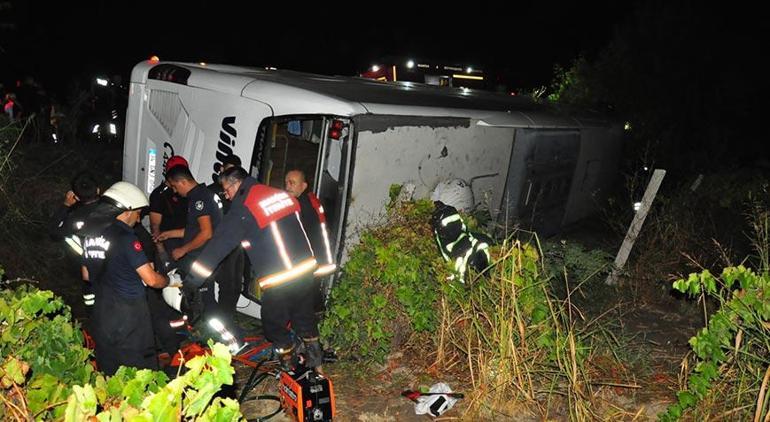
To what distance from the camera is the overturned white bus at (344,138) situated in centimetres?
482

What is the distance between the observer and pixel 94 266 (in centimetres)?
354

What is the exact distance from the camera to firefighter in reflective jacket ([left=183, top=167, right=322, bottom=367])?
427cm

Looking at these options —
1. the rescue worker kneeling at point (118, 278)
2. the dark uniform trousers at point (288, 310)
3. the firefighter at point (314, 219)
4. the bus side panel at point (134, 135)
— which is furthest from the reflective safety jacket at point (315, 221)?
the bus side panel at point (134, 135)

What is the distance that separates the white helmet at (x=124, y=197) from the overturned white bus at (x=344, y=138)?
1480 millimetres

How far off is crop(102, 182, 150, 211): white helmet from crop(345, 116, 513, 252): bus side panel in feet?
5.48

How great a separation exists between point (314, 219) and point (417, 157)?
1105mm

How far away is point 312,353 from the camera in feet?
14.9

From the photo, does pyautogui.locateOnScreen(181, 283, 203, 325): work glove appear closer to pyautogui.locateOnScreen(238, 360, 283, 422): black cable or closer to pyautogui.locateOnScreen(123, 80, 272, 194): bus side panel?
pyautogui.locateOnScreen(238, 360, 283, 422): black cable

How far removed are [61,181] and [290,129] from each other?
10.9 ft

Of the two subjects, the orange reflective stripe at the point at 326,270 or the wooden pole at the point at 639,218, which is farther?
the wooden pole at the point at 639,218

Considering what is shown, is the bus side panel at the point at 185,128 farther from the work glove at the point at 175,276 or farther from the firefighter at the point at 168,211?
the work glove at the point at 175,276

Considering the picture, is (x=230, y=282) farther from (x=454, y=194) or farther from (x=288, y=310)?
(x=454, y=194)

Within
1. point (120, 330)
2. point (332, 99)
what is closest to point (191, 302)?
point (120, 330)

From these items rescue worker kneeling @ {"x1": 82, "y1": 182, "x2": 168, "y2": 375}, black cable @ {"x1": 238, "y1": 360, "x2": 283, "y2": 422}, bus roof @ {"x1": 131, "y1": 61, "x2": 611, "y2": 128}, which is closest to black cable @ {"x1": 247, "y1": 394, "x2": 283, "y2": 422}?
black cable @ {"x1": 238, "y1": 360, "x2": 283, "y2": 422}
